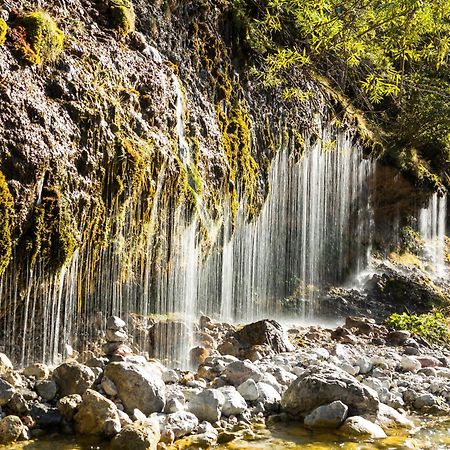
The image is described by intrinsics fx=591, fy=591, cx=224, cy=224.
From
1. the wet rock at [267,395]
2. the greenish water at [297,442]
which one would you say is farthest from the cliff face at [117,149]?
the wet rock at [267,395]

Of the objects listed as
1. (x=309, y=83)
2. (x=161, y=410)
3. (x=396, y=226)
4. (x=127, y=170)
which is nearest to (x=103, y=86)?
(x=127, y=170)

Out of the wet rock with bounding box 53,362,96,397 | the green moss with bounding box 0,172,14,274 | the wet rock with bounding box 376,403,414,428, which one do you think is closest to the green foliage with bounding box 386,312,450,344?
the wet rock with bounding box 376,403,414,428

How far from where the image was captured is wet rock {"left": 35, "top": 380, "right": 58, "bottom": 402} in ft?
17.2

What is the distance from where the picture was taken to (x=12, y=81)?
19.0 feet

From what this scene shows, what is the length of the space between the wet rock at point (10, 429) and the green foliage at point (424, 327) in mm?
8911

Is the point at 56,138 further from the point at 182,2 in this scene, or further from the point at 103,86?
the point at 182,2

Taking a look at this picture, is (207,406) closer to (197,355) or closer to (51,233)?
(51,233)

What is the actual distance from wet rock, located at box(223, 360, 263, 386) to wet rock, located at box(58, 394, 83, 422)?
192 centimetres

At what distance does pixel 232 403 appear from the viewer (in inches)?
220

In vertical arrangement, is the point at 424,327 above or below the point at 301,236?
below

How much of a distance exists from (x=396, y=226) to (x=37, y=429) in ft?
51.8

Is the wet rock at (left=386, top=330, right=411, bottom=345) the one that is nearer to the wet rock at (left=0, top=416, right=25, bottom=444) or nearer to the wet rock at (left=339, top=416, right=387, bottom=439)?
the wet rock at (left=339, top=416, right=387, bottom=439)

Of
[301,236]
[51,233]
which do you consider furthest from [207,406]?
[301,236]

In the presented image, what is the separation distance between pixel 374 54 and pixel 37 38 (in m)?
A: 7.53
